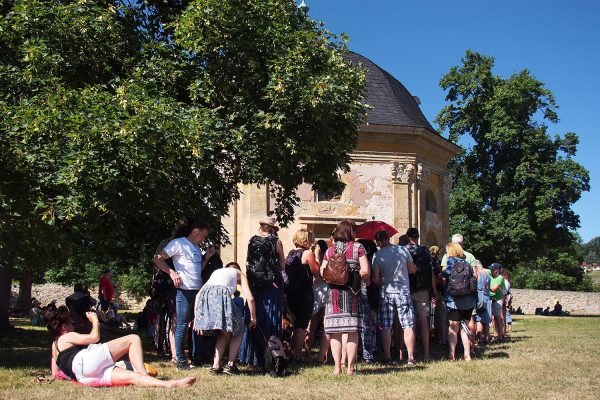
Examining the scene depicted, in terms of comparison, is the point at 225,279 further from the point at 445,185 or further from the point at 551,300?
the point at 551,300

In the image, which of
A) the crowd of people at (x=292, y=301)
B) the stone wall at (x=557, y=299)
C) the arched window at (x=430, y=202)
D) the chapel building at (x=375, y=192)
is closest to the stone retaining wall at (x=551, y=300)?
the stone wall at (x=557, y=299)

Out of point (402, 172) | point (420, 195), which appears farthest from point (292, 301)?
point (420, 195)

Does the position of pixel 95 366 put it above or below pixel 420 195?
below

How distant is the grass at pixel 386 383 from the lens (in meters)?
6.75

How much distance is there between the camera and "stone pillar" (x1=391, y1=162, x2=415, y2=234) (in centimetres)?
2227

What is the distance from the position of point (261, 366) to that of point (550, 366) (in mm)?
3827

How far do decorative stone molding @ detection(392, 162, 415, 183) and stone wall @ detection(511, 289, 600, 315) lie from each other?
24321mm

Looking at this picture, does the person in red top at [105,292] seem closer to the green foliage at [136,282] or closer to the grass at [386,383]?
the grass at [386,383]

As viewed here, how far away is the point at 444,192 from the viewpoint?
82.2ft

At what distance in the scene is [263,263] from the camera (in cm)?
870

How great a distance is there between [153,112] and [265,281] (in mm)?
3051

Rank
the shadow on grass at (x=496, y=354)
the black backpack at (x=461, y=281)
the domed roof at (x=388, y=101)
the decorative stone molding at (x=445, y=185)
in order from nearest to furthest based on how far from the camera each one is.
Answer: the black backpack at (x=461, y=281) → the shadow on grass at (x=496, y=354) → the domed roof at (x=388, y=101) → the decorative stone molding at (x=445, y=185)

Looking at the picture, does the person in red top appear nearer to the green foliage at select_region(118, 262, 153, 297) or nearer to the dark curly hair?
the dark curly hair

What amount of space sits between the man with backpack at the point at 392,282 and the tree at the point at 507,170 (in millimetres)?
26176
